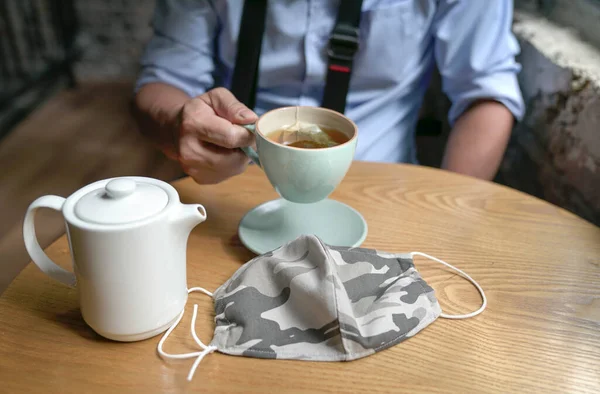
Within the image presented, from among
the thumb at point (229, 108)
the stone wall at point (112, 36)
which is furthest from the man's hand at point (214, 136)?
the stone wall at point (112, 36)

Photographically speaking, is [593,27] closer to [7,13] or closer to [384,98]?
[384,98]

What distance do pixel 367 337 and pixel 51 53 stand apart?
285cm

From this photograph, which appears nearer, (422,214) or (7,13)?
(422,214)

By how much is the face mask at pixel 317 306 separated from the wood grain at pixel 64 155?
4.34 ft

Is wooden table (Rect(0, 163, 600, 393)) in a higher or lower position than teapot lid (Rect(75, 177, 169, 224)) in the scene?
lower

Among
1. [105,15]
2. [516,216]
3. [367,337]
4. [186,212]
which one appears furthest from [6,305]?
[105,15]

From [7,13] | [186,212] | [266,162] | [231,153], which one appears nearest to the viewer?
[186,212]

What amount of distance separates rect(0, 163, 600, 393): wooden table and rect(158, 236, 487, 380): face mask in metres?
0.01

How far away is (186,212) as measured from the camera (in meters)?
0.48

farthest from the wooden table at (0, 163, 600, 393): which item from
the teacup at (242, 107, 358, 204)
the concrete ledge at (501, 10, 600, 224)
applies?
the concrete ledge at (501, 10, 600, 224)

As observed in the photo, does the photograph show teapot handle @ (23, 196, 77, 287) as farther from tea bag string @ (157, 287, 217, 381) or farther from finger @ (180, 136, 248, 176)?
finger @ (180, 136, 248, 176)

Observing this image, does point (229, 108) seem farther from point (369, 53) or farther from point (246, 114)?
point (369, 53)

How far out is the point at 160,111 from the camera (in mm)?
956

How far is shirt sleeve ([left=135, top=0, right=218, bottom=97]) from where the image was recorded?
1.04 metres
